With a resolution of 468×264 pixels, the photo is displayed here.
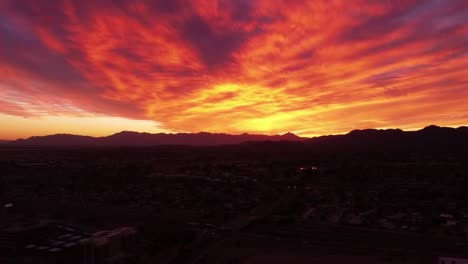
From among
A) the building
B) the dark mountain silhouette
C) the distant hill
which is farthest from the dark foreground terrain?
the dark mountain silhouette

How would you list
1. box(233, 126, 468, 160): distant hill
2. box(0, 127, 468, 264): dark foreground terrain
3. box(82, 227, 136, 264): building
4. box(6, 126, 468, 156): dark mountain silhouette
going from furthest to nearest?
box(6, 126, 468, 156): dark mountain silhouette
box(233, 126, 468, 160): distant hill
box(0, 127, 468, 264): dark foreground terrain
box(82, 227, 136, 264): building

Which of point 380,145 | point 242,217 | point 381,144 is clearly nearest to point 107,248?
point 242,217

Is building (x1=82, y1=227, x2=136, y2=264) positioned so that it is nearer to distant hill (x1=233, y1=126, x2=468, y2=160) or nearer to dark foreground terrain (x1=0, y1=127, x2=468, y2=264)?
dark foreground terrain (x1=0, y1=127, x2=468, y2=264)

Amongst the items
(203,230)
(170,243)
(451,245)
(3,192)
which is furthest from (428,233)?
(3,192)

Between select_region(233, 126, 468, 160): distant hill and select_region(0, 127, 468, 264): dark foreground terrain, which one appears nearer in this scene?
select_region(0, 127, 468, 264): dark foreground terrain

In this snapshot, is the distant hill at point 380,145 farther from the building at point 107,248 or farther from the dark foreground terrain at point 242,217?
the building at point 107,248

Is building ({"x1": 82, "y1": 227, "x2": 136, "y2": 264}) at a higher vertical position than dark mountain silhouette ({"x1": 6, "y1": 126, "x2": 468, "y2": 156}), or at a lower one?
lower

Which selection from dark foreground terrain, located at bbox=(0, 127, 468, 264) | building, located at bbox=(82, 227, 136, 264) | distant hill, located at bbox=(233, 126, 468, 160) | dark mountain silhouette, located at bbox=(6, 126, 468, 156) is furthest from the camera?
dark mountain silhouette, located at bbox=(6, 126, 468, 156)

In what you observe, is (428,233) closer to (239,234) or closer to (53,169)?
(239,234)
